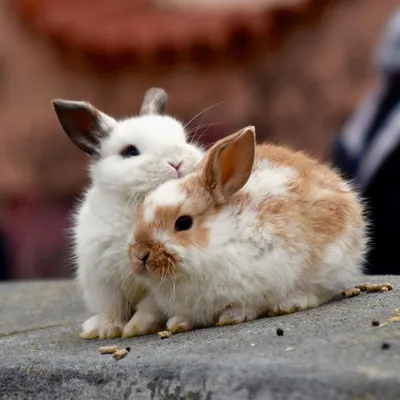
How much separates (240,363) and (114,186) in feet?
2.60

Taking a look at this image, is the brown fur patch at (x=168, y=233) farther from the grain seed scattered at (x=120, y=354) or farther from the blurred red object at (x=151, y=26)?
the blurred red object at (x=151, y=26)

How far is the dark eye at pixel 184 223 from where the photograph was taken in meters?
2.36

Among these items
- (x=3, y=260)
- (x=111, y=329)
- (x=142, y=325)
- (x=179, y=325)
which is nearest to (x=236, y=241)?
(x=179, y=325)

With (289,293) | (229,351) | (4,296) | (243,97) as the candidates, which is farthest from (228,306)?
(243,97)

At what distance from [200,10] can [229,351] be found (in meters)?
4.11

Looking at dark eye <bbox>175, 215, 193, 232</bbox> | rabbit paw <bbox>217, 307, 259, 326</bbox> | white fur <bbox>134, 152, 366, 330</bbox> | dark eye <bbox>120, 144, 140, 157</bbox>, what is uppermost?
dark eye <bbox>120, 144, 140, 157</bbox>

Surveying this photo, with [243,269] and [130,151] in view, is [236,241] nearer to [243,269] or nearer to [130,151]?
[243,269]

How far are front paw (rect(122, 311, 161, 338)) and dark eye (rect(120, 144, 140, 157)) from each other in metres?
0.46

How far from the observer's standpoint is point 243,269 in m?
2.32

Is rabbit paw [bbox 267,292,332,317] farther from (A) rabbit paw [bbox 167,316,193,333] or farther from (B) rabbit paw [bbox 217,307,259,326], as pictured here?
(A) rabbit paw [bbox 167,316,193,333]

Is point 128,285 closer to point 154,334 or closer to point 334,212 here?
point 154,334

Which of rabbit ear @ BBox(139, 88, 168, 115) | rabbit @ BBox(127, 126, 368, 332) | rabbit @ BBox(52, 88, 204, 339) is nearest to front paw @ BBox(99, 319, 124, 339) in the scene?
rabbit @ BBox(52, 88, 204, 339)

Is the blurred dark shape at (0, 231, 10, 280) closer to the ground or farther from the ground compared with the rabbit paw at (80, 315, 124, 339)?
closer to the ground

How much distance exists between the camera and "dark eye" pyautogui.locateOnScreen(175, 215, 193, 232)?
2.36m
